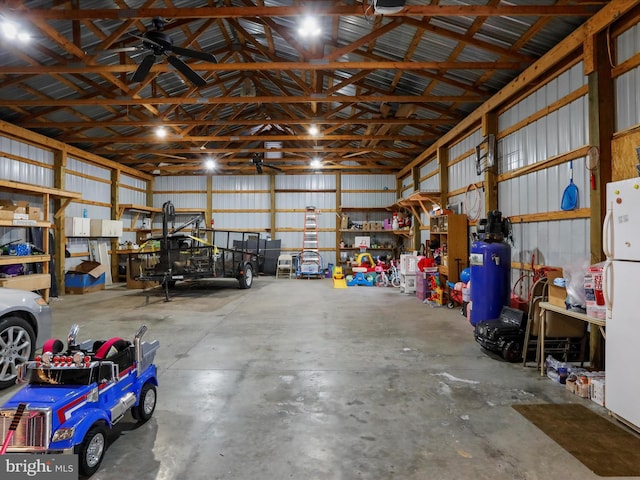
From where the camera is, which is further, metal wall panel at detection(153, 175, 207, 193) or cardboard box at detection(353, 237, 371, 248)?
metal wall panel at detection(153, 175, 207, 193)

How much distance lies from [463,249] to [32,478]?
7.05 m

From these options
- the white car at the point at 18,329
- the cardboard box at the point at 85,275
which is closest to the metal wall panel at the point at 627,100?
the white car at the point at 18,329

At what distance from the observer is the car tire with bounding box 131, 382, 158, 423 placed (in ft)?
8.07

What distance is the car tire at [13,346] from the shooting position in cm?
300

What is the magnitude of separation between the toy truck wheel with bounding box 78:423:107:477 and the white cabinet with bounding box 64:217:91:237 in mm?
8574

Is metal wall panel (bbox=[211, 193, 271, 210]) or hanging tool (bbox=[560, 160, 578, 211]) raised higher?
metal wall panel (bbox=[211, 193, 271, 210])

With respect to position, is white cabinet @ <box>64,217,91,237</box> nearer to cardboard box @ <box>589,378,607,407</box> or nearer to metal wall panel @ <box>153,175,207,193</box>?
metal wall panel @ <box>153,175,207,193</box>

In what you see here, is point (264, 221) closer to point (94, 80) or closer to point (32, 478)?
point (94, 80)

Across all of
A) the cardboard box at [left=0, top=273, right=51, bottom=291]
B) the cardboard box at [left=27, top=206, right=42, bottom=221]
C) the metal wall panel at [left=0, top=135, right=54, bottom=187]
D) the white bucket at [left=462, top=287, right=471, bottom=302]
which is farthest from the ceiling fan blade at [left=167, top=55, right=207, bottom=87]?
the white bucket at [left=462, top=287, right=471, bottom=302]

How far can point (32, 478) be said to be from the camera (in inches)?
68.9

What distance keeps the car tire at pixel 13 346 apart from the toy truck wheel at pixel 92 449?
65.9 inches

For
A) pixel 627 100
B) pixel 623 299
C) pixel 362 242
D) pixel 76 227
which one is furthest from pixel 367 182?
pixel 623 299

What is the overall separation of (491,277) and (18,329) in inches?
221

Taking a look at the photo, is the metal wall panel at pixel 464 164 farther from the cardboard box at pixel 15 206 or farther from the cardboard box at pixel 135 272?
the cardboard box at pixel 15 206
